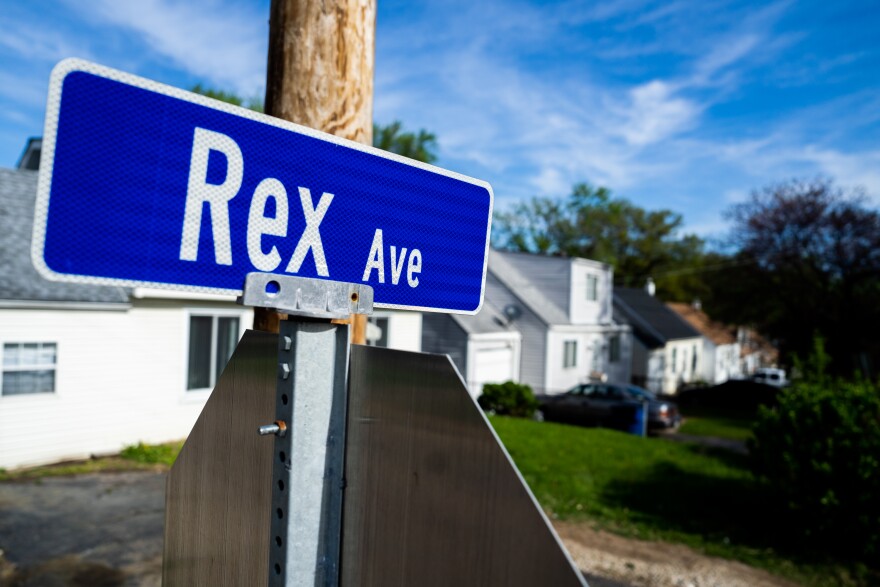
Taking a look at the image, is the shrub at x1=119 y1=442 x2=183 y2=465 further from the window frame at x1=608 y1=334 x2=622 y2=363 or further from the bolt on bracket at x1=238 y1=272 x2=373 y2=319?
the window frame at x1=608 y1=334 x2=622 y2=363

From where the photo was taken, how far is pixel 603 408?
21109mm

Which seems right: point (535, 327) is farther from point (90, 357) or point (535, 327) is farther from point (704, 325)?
point (704, 325)

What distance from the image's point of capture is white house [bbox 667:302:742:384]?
155 ft

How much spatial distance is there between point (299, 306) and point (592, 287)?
3185 cm

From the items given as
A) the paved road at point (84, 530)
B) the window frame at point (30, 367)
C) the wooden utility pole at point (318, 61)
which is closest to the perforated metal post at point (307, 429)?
the wooden utility pole at point (318, 61)

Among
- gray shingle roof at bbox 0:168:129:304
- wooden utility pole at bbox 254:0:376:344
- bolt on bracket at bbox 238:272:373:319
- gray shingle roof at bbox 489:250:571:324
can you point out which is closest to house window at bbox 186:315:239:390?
gray shingle roof at bbox 0:168:129:304

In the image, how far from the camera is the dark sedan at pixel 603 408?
822 inches

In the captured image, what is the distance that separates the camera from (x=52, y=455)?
11.9 metres

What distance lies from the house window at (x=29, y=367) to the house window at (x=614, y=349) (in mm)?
27667

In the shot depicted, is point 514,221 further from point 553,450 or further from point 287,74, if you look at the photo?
point 287,74

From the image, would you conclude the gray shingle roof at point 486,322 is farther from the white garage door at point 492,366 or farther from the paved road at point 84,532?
the paved road at point 84,532

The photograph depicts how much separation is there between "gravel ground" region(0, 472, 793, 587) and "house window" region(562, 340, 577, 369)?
2080 centimetres

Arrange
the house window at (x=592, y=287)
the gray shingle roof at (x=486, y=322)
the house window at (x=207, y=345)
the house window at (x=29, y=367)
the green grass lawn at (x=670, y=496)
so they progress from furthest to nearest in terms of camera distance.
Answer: the house window at (x=592, y=287)
the gray shingle roof at (x=486, y=322)
the house window at (x=207, y=345)
the house window at (x=29, y=367)
the green grass lawn at (x=670, y=496)

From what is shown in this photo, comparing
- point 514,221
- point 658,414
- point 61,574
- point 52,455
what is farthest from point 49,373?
point 514,221
